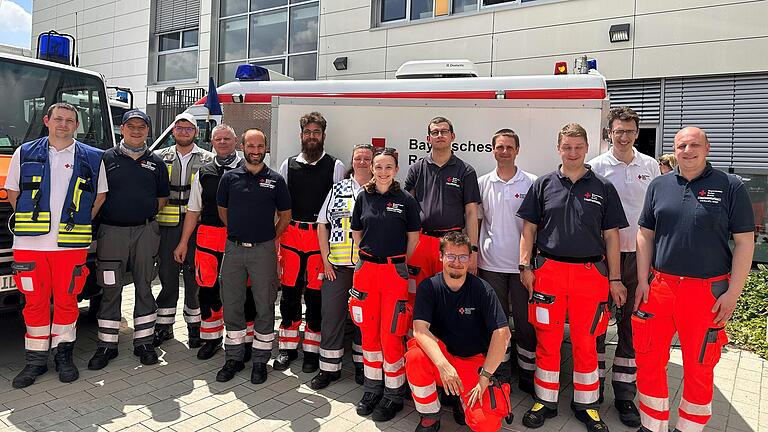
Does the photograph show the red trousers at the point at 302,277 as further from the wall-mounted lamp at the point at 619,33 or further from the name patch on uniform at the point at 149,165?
the wall-mounted lamp at the point at 619,33

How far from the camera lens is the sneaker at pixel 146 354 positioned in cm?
467

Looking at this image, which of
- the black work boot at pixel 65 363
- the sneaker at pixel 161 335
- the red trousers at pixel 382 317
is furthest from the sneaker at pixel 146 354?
the red trousers at pixel 382 317

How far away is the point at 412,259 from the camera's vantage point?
4234mm

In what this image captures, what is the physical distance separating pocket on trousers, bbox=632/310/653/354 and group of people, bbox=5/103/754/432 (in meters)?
0.01

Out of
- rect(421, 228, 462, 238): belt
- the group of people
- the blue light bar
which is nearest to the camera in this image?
the group of people

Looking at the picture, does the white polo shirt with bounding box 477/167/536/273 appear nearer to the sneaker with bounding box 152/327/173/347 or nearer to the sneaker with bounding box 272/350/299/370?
the sneaker with bounding box 272/350/299/370

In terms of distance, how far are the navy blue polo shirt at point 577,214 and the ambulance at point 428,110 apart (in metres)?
0.73

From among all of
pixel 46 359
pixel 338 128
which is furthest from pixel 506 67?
pixel 46 359

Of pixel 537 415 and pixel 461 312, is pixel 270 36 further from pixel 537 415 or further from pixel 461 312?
pixel 537 415

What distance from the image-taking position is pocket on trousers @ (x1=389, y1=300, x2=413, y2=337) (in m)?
3.82

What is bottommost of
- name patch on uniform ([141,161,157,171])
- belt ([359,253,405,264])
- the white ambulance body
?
belt ([359,253,405,264])

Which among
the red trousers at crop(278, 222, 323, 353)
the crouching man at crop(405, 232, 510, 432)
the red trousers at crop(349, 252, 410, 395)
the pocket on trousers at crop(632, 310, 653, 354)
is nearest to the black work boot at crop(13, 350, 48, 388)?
the red trousers at crop(278, 222, 323, 353)

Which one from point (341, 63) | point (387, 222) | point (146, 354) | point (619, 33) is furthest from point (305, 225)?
point (341, 63)

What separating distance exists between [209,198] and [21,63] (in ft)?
7.58
